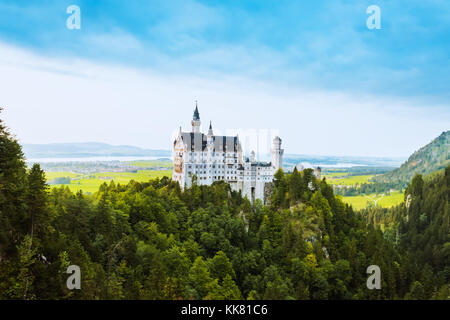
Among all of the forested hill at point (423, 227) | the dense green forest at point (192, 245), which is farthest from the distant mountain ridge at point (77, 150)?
the forested hill at point (423, 227)

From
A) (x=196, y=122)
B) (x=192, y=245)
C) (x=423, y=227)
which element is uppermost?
(x=196, y=122)

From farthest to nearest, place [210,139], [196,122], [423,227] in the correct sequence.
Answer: [423,227] < [196,122] < [210,139]

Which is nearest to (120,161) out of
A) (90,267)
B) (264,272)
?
(264,272)

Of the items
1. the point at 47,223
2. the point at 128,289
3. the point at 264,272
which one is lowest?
the point at 264,272

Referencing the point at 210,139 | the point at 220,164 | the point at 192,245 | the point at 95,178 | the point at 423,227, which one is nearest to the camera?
the point at 192,245

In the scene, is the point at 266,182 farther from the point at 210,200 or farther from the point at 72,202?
the point at 72,202

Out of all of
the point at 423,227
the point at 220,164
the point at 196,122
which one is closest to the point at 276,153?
the point at 220,164

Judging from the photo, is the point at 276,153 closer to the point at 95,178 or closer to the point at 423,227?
the point at 95,178

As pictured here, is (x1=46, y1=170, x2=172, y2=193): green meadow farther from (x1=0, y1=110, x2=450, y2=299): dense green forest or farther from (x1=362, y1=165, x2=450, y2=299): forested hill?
(x1=362, y1=165, x2=450, y2=299): forested hill
